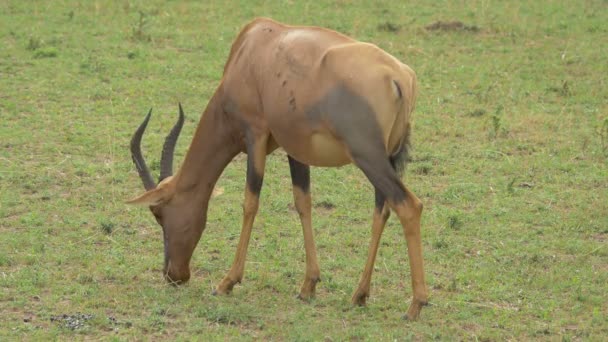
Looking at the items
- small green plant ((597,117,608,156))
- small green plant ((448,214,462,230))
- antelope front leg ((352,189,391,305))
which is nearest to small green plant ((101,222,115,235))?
antelope front leg ((352,189,391,305))

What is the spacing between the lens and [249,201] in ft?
30.2

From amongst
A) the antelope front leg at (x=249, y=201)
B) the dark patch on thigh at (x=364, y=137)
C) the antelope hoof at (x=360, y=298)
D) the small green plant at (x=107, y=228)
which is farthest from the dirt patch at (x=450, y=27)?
the dark patch on thigh at (x=364, y=137)

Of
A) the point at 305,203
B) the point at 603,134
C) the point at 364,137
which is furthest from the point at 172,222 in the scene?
the point at 603,134

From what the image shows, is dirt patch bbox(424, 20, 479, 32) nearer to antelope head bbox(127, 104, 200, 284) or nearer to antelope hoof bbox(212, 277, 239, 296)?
antelope head bbox(127, 104, 200, 284)

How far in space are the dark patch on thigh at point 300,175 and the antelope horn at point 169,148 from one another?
1.00 metres

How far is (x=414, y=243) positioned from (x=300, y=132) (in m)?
1.19

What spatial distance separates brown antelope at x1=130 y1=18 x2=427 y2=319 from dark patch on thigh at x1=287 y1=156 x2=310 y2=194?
11mm

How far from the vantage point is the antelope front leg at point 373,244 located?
8844 mm

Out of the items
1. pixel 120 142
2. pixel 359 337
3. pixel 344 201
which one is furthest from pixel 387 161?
pixel 120 142

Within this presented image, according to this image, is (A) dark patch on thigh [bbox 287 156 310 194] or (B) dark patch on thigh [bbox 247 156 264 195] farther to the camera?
(A) dark patch on thigh [bbox 287 156 310 194]

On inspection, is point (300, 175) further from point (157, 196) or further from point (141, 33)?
point (141, 33)

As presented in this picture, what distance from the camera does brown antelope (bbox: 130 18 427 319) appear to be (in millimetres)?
8336

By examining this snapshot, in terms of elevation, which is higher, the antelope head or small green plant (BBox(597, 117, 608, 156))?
the antelope head

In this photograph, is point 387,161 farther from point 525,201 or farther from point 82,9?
point 82,9
